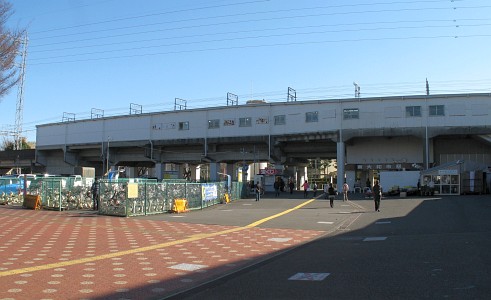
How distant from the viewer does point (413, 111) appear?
5162 centimetres

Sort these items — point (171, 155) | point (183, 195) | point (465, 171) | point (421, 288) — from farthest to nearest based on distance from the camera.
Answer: point (171, 155)
point (465, 171)
point (183, 195)
point (421, 288)

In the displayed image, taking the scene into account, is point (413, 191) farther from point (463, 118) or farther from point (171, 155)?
point (171, 155)

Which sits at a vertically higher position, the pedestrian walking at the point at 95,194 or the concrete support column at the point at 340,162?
the concrete support column at the point at 340,162

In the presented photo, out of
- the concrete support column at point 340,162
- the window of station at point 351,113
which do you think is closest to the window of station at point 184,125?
the concrete support column at point 340,162

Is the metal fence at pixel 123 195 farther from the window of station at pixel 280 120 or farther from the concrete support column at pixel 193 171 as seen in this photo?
the concrete support column at pixel 193 171

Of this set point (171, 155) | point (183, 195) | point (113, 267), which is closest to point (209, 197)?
point (183, 195)

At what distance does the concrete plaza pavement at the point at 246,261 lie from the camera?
7391 mm

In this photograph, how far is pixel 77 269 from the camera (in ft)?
30.6

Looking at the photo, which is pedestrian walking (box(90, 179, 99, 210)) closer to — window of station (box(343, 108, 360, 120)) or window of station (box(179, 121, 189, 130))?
window of station (box(343, 108, 360, 120))

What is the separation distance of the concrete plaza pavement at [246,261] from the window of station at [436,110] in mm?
34654

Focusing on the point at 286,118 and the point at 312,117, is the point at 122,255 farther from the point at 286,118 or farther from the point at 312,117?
the point at 286,118

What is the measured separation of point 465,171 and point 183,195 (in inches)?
1103

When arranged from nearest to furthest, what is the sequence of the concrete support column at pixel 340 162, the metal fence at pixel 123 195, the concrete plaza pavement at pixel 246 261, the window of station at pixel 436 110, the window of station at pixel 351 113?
the concrete plaza pavement at pixel 246 261 → the metal fence at pixel 123 195 → the window of station at pixel 436 110 → the concrete support column at pixel 340 162 → the window of station at pixel 351 113

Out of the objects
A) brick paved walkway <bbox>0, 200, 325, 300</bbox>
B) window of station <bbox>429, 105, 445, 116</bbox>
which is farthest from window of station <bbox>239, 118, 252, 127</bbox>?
brick paved walkway <bbox>0, 200, 325, 300</bbox>
